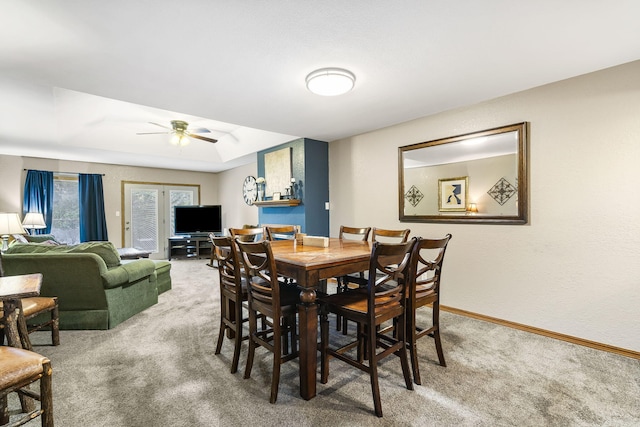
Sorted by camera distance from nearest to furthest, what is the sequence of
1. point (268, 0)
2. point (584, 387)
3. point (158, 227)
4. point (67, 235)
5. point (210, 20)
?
point (268, 0) < point (210, 20) < point (584, 387) < point (67, 235) < point (158, 227)

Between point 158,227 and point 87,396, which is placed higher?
point 158,227

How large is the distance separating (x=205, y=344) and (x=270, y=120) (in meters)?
2.59

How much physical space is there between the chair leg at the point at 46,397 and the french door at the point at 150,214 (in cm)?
666

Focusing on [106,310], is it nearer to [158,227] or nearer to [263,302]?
[263,302]

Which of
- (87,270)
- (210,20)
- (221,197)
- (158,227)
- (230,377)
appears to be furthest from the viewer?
(221,197)

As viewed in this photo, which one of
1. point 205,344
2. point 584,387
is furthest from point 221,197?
point 584,387

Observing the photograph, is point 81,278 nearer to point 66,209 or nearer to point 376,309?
point 376,309

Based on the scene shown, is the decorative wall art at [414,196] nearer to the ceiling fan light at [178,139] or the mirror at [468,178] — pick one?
the mirror at [468,178]

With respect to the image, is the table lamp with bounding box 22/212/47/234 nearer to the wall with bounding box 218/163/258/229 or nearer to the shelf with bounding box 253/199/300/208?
the wall with bounding box 218/163/258/229

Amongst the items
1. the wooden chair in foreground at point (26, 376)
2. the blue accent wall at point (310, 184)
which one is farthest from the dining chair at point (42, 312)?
the blue accent wall at point (310, 184)

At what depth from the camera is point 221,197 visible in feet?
27.1

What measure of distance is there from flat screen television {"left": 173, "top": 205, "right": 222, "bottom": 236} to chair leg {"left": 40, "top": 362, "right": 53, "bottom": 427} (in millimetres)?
6116

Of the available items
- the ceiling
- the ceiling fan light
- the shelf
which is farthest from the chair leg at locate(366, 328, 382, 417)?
the ceiling fan light

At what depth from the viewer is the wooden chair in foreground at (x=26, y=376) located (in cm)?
118
